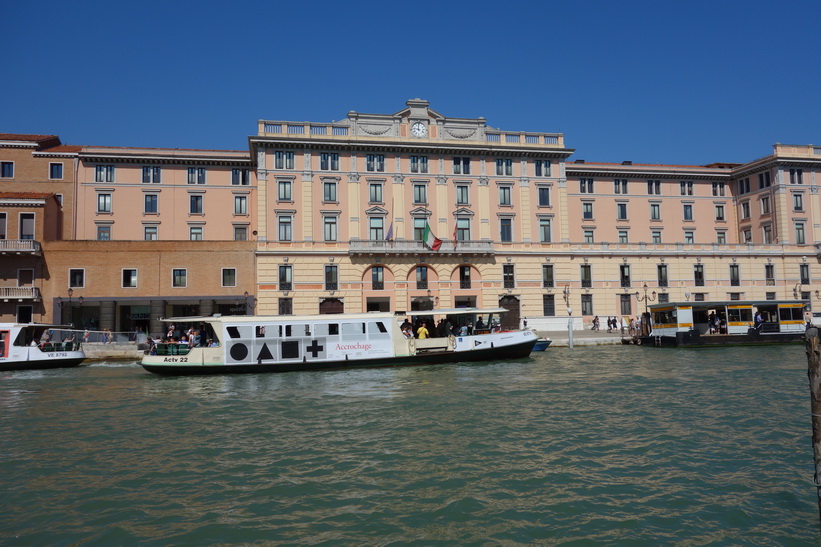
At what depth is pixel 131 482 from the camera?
10.6 metres

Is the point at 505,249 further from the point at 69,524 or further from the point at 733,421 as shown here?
the point at 69,524

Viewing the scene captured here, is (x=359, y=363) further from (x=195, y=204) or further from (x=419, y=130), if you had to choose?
(x=195, y=204)

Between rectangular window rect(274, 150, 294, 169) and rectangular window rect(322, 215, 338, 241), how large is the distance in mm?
4598

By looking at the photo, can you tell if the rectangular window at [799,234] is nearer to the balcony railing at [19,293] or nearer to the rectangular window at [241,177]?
the rectangular window at [241,177]

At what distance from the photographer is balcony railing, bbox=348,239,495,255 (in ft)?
149

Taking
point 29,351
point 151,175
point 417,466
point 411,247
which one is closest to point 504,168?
point 411,247

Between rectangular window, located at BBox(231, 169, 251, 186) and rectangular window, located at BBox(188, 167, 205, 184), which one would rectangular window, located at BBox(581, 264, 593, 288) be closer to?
rectangular window, located at BBox(231, 169, 251, 186)

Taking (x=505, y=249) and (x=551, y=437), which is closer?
(x=551, y=437)

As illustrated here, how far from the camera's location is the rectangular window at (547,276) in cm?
4888

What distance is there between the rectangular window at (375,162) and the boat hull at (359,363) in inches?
862

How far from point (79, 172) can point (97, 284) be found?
32.3ft

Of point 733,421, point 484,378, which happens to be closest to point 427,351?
point 484,378

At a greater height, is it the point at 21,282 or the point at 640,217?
the point at 640,217

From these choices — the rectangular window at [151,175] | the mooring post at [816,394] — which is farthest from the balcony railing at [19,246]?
the mooring post at [816,394]
